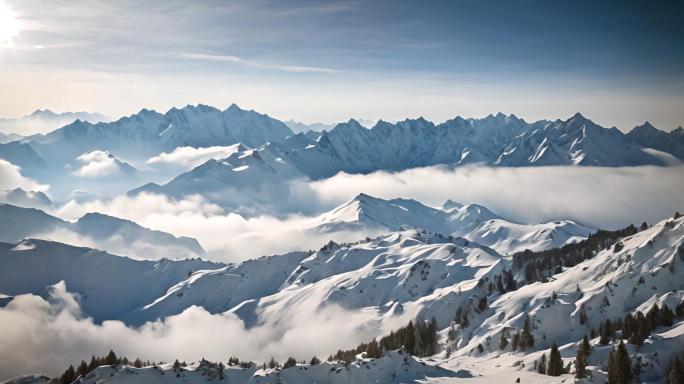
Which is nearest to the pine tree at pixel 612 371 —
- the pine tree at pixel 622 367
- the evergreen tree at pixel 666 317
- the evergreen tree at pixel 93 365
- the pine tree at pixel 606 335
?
the pine tree at pixel 622 367

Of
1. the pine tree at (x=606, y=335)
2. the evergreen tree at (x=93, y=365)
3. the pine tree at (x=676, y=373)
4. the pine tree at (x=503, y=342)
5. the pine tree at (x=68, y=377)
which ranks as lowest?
the pine tree at (x=676, y=373)

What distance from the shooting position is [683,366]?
424ft

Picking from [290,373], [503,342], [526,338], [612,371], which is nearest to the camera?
[612,371]

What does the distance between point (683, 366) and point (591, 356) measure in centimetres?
2384

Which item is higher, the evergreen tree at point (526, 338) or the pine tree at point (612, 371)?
the evergreen tree at point (526, 338)

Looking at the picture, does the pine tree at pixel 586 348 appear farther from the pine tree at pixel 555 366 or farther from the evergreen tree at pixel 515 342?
the evergreen tree at pixel 515 342

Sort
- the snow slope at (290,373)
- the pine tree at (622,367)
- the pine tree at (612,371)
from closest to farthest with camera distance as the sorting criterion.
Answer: the snow slope at (290,373) → the pine tree at (622,367) → the pine tree at (612,371)

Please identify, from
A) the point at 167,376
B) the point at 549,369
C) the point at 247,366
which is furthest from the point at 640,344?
the point at 167,376

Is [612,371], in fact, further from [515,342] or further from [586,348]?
[515,342]

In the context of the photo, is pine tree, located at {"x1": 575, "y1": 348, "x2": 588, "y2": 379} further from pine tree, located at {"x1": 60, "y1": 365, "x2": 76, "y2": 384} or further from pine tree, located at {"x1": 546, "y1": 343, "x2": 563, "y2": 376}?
pine tree, located at {"x1": 60, "y1": 365, "x2": 76, "y2": 384}

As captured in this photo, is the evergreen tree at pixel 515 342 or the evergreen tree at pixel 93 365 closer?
the evergreen tree at pixel 93 365

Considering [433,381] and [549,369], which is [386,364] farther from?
[549,369]

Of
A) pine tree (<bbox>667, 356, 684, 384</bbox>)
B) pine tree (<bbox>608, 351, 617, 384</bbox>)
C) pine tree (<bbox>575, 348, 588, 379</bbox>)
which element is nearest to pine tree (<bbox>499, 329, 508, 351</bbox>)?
pine tree (<bbox>575, 348, 588, 379</bbox>)

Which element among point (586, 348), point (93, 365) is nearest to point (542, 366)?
point (586, 348)
